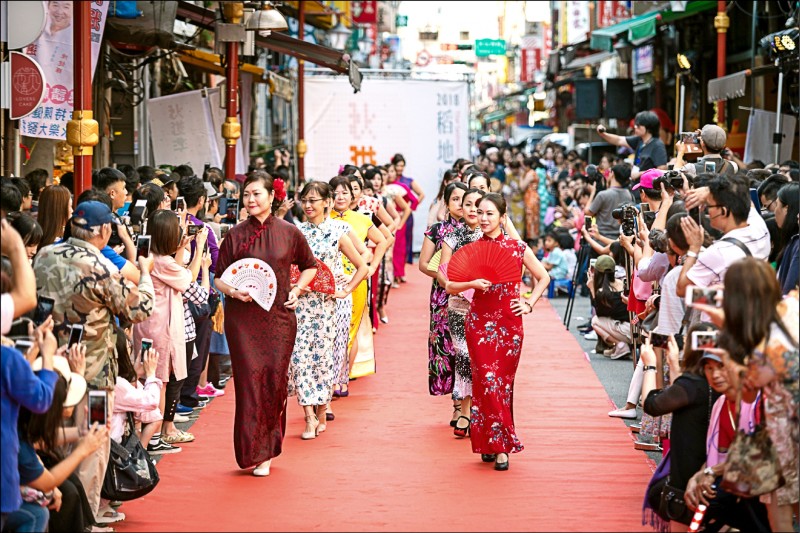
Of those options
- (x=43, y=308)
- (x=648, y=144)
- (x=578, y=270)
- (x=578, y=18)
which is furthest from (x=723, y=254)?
(x=578, y=18)

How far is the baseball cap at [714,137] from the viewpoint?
9.86 meters

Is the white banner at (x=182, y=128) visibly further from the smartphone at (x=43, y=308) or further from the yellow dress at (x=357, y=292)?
the smartphone at (x=43, y=308)

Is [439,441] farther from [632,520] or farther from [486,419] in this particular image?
[632,520]

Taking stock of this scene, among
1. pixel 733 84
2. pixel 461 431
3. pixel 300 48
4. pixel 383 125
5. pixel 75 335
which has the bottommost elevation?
pixel 461 431

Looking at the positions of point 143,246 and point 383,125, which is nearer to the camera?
point 143,246

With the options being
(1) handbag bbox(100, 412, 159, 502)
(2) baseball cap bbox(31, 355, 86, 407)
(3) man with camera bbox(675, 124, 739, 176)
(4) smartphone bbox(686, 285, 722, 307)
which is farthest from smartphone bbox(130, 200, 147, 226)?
(3) man with camera bbox(675, 124, 739, 176)

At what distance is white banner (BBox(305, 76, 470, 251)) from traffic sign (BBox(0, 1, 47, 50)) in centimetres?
1747

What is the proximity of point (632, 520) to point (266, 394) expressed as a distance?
8.10 feet

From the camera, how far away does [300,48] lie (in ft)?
60.6

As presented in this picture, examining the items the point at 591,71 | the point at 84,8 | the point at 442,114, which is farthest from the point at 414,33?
the point at 84,8

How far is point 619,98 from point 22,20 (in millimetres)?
21453

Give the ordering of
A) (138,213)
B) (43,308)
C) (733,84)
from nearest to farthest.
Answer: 1. (43,308)
2. (138,213)
3. (733,84)

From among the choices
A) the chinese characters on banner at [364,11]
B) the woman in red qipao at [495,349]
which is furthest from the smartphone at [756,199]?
the chinese characters on banner at [364,11]

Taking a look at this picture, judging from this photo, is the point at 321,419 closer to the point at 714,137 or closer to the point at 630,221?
the point at 630,221
